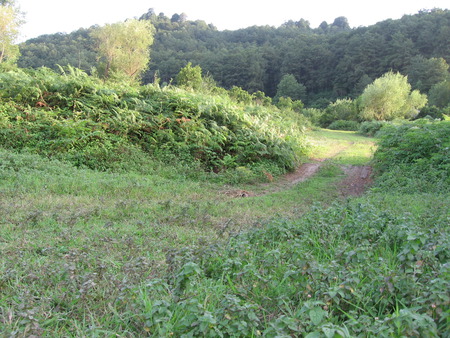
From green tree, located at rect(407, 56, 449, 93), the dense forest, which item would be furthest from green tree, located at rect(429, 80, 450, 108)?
the dense forest

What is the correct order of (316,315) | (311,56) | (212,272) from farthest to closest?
1. (311,56)
2. (212,272)
3. (316,315)

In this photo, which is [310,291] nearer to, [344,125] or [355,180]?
[355,180]

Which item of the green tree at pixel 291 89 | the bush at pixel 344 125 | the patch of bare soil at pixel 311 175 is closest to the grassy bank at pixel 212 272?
the patch of bare soil at pixel 311 175

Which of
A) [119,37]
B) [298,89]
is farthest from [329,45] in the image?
[119,37]

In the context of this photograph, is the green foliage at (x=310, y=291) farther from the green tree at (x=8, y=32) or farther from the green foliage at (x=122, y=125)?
the green tree at (x=8, y=32)

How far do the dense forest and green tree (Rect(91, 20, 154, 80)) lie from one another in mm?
16087

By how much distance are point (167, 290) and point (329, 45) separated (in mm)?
86093

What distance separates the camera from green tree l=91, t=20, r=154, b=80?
36.0m

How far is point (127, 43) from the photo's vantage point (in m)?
37.2

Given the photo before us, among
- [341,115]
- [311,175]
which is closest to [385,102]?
[341,115]

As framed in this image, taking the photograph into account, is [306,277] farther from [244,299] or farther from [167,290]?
[167,290]

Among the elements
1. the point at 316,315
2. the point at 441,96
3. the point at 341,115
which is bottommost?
the point at 341,115

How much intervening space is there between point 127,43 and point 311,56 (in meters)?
53.8

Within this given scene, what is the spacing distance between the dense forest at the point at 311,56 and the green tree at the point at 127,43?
16.1 m
